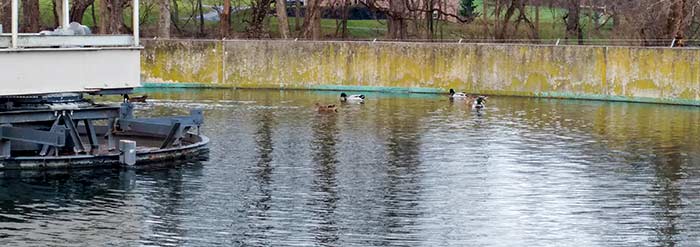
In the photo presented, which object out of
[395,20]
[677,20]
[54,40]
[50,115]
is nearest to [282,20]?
[395,20]

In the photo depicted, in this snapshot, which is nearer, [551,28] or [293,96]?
[293,96]

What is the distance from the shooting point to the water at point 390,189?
73.8 ft

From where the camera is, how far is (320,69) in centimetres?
5388

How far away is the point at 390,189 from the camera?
27.2m

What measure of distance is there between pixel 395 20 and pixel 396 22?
444 mm

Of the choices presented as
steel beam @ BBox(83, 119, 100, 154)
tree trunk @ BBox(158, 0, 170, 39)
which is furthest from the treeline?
steel beam @ BBox(83, 119, 100, 154)

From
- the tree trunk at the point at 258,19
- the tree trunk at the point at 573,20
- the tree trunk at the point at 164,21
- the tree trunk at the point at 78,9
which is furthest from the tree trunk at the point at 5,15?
the tree trunk at the point at 573,20

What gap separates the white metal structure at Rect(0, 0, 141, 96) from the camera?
2891 centimetres

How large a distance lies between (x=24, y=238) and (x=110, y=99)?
26488 mm

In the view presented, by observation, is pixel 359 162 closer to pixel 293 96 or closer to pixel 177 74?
pixel 293 96

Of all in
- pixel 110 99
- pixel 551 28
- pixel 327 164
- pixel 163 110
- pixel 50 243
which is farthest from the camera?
pixel 551 28

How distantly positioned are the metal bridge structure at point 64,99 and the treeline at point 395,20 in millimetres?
26150

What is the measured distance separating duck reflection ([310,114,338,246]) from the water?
0.04 m

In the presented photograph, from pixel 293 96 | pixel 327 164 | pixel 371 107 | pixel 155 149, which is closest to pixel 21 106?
pixel 155 149
